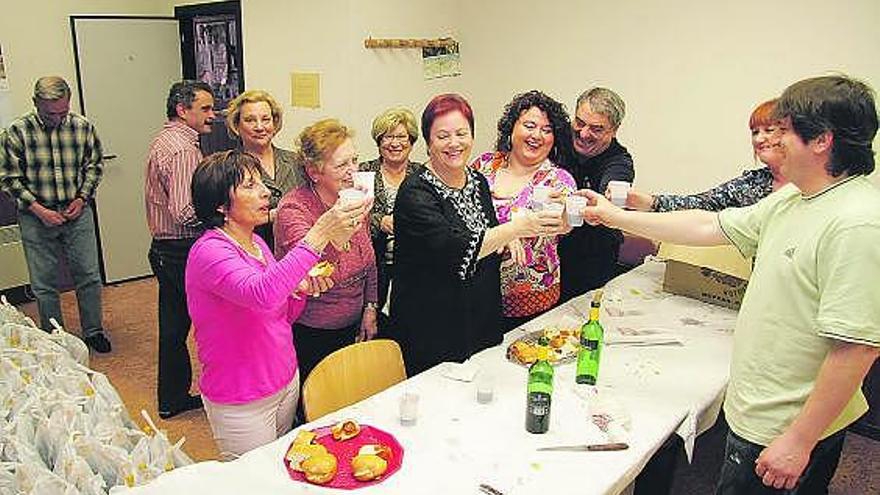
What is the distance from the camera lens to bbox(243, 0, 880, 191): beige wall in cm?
315

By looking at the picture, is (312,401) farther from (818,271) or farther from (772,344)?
(818,271)

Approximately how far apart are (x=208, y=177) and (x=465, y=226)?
2.62 feet

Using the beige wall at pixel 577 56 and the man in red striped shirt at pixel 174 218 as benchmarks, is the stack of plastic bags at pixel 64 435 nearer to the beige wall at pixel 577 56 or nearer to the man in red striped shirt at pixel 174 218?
the man in red striped shirt at pixel 174 218

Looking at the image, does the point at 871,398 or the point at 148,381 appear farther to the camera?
the point at 148,381

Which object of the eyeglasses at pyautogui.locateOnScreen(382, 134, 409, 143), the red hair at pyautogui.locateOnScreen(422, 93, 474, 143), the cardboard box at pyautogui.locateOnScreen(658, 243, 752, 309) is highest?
the red hair at pyautogui.locateOnScreen(422, 93, 474, 143)

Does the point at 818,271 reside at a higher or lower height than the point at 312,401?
higher

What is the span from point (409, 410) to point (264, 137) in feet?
5.96

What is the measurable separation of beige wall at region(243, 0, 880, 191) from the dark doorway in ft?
2.34

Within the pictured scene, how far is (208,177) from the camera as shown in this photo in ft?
6.10

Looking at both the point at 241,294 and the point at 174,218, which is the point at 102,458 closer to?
the point at 241,294

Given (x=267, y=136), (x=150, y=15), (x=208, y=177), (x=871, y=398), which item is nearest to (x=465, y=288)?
(x=208, y=177)

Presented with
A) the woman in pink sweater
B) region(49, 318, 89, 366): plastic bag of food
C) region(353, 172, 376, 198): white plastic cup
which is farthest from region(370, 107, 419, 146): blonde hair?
region(49, 318, 89, 366): plastic bag of food

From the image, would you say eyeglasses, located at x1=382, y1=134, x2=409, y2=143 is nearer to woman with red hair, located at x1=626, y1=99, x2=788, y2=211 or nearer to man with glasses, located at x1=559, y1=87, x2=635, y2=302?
man with glasses, located at x1=559, y1=87, x2=635, y2=302

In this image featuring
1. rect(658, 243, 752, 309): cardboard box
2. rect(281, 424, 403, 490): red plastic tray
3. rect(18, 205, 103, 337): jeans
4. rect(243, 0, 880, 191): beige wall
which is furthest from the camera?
rect(18, 205, 103, 337): jeans
